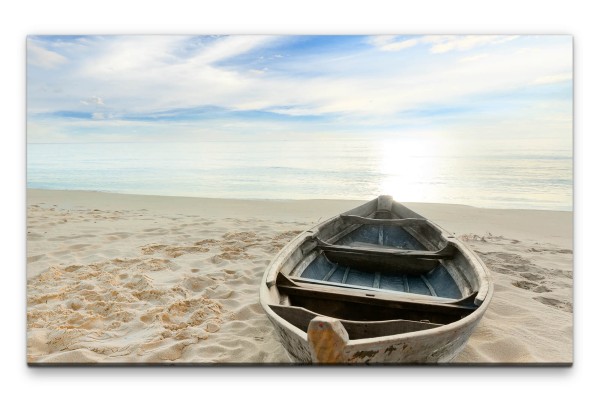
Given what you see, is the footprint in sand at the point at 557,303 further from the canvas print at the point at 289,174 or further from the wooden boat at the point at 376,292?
the wooden boat at the point at 376,292

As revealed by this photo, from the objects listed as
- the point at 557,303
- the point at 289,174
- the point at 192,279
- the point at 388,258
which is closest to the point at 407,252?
the point at 388,258

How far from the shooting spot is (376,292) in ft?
6.27

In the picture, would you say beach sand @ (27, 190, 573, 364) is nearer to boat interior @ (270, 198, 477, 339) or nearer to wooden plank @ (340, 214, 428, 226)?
wooden plank @ (340, 214, 428, 226)

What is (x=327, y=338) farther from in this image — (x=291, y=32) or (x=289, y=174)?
(x=289, y=174)

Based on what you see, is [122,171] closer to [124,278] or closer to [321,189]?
[124,278]

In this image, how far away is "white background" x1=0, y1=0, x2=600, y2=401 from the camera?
6.25 ft

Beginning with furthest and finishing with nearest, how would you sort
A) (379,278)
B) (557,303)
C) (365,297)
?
(379,278)
(557,303)
(365,297)

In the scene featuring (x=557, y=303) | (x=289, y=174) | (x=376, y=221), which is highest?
(x=289, y=174)

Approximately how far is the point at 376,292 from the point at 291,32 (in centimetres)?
136

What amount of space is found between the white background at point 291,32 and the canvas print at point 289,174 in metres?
0.06

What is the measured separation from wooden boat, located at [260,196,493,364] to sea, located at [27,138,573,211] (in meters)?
0.34

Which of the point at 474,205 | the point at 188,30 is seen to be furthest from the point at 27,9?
the point at 474,205

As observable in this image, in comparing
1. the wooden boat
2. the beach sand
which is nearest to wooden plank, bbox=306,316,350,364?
the wooden boat

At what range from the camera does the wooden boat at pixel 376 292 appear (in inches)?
53.5
